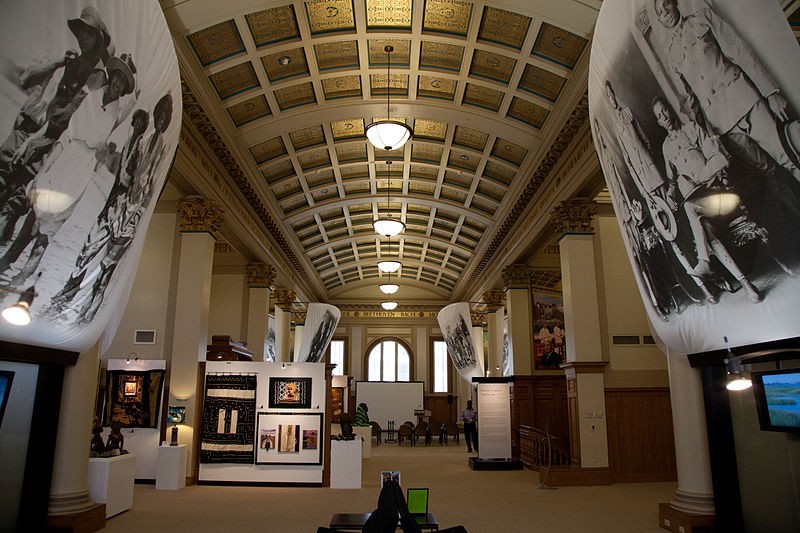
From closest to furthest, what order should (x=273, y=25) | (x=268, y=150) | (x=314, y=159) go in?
(x=273, y=25) < (x=268, y=150) < (x=314, y=159)

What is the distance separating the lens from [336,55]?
35.0 feet

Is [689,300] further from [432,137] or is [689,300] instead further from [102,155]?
[432,137]

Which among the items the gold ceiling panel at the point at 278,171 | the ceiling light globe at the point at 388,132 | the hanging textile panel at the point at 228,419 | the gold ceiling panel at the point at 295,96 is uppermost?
the gold ceiling panel at the point at 295,96

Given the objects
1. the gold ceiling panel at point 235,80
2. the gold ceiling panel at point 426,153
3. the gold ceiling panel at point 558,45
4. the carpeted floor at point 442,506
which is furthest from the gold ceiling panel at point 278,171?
the carpeted floor at point 442,506

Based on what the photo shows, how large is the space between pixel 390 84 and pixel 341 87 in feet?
3.31

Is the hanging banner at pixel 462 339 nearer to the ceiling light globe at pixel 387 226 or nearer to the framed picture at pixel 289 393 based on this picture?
the ceiling light globe at pixel 387 226

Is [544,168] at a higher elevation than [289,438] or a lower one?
higher

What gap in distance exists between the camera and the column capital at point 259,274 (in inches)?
651

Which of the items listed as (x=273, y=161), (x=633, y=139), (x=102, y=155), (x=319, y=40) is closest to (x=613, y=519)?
(x=633, y=139)

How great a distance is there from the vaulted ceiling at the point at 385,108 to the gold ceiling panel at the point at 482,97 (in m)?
0.04

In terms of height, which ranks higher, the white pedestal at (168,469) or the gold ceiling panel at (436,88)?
the gold ceiling panel at (436,88)

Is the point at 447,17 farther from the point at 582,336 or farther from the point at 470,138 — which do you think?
the point at 582,336

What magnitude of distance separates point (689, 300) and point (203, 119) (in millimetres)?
8810

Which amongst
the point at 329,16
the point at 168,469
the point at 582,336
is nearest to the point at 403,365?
the point at 582,336
